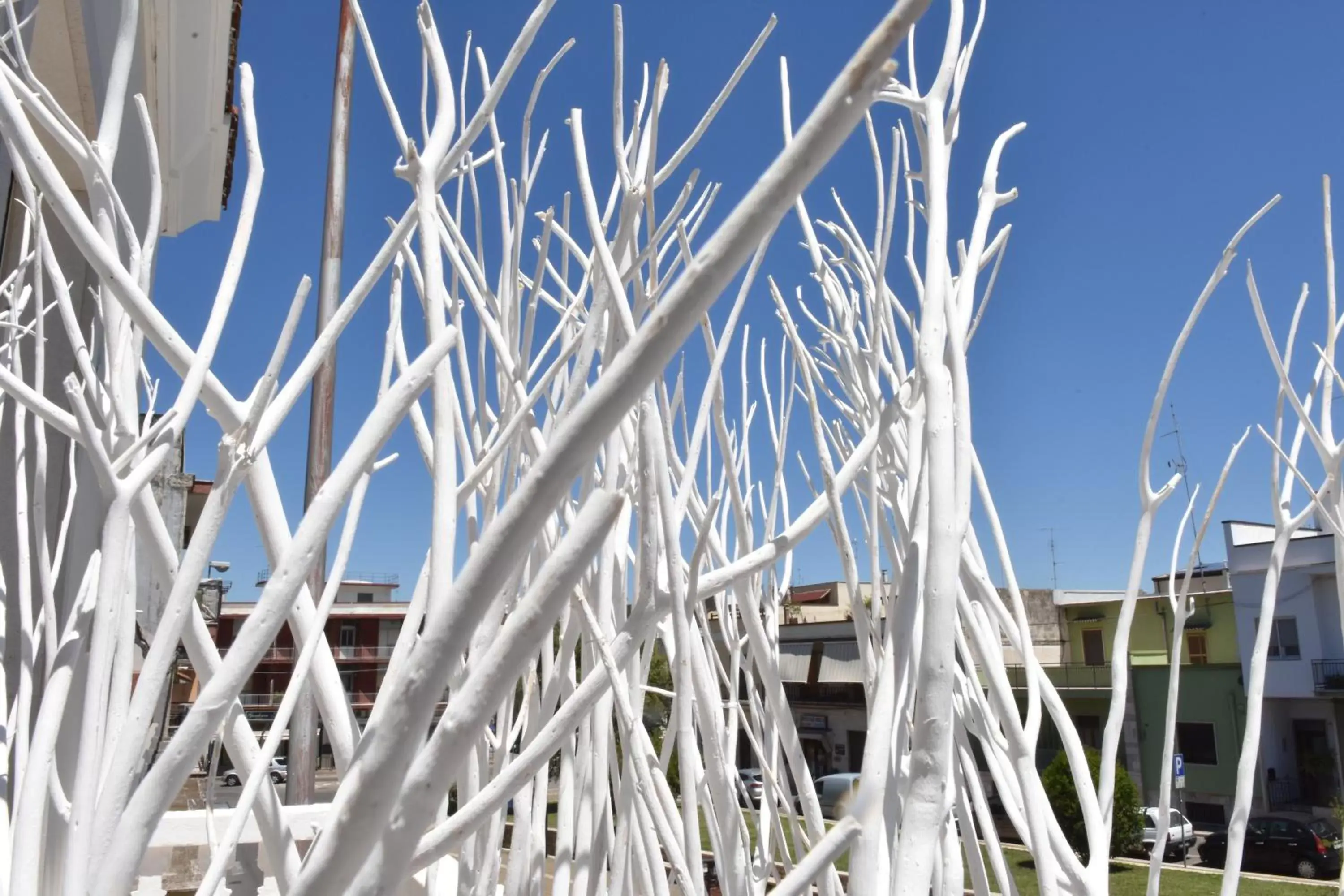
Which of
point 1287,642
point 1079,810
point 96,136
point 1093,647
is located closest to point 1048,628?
point 1093,647

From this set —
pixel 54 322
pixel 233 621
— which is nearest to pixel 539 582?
pixel 54 322

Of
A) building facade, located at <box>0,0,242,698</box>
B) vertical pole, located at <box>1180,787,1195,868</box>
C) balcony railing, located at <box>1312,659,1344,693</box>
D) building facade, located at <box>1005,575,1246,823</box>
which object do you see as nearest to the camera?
building facade, located at <box>0,0,242,698</box>

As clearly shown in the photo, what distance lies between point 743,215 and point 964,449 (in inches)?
14.8

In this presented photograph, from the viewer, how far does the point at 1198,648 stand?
18703 millimetres

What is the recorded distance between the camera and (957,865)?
2.69ft

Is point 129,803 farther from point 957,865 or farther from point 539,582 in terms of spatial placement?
point 957,865

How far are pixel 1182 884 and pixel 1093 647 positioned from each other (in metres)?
11.0

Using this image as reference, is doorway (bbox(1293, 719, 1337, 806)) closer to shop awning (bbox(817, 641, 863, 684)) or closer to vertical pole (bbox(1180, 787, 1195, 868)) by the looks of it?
vertical pole (bbox(1180, 787, 1195, 868))

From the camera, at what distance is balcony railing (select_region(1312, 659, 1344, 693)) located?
1567cm

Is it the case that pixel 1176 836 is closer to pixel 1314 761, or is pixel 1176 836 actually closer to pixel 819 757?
pixel 1314 761

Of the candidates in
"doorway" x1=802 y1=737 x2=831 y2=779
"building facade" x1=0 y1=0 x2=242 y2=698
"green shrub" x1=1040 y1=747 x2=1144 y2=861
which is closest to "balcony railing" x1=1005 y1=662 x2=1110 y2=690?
"doorway" x1=802 y1=737 x2=831 y2=779

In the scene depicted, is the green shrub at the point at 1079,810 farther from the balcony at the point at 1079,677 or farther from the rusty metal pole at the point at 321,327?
the rusty metal pole at the point at 321,327

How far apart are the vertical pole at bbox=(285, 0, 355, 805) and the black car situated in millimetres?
11804

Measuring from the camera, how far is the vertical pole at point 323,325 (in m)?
3.15
